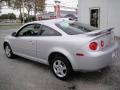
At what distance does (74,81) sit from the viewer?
4.36 m

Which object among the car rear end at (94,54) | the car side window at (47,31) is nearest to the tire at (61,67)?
the car rear end at (94,54)

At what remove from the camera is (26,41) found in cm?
537

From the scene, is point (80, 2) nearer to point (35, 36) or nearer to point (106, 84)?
point (35, 36)

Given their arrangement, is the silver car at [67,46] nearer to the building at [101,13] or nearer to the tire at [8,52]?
the tire at [8,52]

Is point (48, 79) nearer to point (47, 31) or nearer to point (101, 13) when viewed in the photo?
point (47, 31)

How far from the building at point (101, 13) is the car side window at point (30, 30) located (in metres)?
7.39

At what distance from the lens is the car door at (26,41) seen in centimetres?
515

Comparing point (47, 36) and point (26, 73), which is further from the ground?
point (47, 36)

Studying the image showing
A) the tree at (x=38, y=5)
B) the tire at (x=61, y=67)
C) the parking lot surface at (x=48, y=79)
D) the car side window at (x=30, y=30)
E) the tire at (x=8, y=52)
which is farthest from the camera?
the tree at (x=38, y=5)

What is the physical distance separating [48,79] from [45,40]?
1052mm

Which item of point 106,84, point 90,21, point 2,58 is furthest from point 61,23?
point 90,21

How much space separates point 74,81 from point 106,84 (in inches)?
31.0

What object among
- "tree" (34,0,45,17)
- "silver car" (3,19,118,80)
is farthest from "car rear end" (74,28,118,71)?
"tree" (34,0,45,17)

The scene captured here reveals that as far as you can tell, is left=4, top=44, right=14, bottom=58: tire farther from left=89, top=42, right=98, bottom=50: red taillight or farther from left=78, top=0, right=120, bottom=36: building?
left=78, top=0, right=120, bottom=36: building
